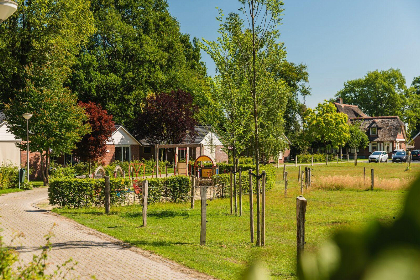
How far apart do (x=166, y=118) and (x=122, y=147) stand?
17.8 ft

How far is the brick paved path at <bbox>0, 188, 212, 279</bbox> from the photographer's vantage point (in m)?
8.41

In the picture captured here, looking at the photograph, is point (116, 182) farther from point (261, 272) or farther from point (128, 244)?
point (261, 272)

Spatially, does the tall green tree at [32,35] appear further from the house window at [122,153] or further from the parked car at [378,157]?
the parked car at [378,157]

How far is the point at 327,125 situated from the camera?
182 feet

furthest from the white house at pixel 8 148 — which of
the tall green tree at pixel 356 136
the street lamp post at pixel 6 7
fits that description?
the tall green tree at pixel 356 136

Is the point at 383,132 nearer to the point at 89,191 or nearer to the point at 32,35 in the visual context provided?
the point at 32,35

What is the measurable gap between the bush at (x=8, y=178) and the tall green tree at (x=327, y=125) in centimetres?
3945

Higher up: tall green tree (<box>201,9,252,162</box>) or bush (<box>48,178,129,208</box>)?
tall green tree (<box>201,9,252,162</box>)

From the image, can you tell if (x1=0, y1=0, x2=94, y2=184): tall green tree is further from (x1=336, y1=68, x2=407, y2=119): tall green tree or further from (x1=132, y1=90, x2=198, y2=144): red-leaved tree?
(x1=336, y1=68, x2=407, y2=119): tall green tree

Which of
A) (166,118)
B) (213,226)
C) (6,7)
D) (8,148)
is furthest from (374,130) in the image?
(6,7)

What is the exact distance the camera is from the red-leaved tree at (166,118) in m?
39.5

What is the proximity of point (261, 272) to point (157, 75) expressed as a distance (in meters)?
43.3

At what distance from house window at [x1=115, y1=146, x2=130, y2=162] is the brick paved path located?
26161 mm

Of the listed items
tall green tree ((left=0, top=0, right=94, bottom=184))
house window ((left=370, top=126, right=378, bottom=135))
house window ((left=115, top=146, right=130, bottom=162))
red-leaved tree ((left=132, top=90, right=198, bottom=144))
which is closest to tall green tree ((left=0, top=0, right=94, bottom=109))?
tall green tree ((left=0, top=0, right=94, bottom=184))
